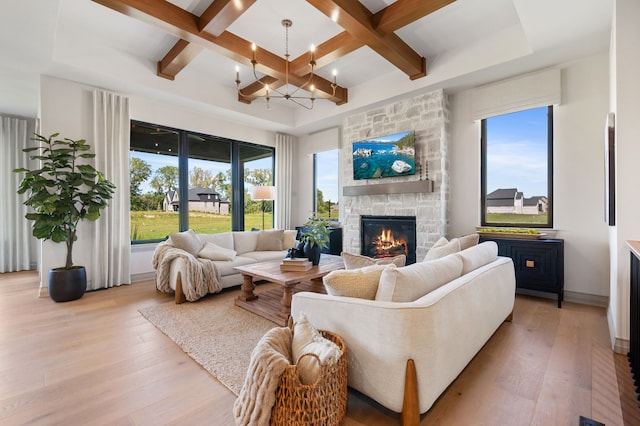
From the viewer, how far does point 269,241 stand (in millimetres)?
4910

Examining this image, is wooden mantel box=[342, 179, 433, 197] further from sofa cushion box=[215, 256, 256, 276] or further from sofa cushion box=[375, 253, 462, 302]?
sofa cushion box=[375, 253, 462, 302]

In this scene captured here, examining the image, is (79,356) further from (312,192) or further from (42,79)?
(312,192)

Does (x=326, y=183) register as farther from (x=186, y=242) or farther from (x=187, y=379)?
(x=187, y=379)

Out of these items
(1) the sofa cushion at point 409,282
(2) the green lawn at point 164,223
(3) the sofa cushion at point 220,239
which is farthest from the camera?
(2) the green lawn at point 164,223

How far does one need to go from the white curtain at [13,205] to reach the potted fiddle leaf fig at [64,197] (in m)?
2.19

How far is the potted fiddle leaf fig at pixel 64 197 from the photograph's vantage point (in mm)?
3418

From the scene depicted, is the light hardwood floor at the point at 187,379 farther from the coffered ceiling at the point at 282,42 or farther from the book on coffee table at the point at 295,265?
the coffered ceiling at the point at 282,42

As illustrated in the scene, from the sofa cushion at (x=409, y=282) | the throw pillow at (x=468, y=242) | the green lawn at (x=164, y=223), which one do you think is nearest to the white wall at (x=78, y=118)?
the green lawn at (x=164, y=223)

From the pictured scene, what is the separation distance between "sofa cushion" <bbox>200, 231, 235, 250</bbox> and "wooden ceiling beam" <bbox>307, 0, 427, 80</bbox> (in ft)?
10.7

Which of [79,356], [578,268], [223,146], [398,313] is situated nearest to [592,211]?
[578,268]

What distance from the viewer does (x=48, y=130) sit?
3.73m

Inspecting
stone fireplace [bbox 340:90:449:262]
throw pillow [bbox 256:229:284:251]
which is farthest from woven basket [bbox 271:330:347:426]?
throw pillow [bbox 256:229:284:251]

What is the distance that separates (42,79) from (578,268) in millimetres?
6837

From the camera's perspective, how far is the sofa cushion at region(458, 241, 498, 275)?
2.16 m
